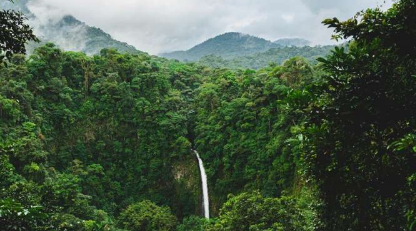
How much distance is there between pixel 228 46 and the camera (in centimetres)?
14025

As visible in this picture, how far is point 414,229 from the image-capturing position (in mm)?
2582

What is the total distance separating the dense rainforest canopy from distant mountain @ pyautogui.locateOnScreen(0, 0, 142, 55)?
5616 cm

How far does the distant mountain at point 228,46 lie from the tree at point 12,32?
417ft

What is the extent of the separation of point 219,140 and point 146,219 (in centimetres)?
776

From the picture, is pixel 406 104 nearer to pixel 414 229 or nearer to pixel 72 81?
pixel 414 229

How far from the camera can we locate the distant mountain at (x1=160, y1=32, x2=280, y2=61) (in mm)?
134212

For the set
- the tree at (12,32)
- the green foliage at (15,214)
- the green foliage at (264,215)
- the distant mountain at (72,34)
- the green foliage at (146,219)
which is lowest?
the green foliage at (146,219)

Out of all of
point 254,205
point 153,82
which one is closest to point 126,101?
point 153,82

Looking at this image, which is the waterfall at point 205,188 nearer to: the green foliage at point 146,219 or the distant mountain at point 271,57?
the green foliage at point 146,219

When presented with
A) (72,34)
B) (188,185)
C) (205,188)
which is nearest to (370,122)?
(205,188)

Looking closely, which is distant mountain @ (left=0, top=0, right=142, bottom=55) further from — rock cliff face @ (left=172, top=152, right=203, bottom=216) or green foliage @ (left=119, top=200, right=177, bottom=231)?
green foliage @ (left=119, top=200, right=177, bottom=231)

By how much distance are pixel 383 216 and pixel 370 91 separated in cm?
119

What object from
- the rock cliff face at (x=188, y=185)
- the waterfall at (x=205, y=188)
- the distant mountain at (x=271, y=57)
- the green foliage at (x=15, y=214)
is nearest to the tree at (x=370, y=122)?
the green foliage at (x=15, y=214)

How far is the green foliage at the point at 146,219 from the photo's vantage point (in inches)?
788
